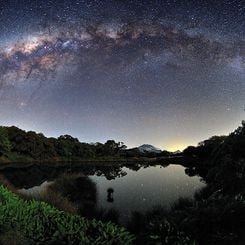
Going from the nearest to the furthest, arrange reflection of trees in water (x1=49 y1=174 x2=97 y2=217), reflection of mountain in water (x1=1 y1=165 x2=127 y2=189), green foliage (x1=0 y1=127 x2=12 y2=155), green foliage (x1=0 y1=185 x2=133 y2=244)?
1. green foliage (x1=0 y1=185 x2=133 y2=244)
2. reflection of trees in water (x1=49 y1=174 x2=97 y2=217)
3. reflection of mountain in water (x1=1 y1=165 x2=127 y2=189)
4. green foliage (x1=0 y1=127 x2=12 y2=155)

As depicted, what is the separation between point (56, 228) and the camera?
43.9ft

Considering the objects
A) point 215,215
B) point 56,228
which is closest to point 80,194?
point 215,215

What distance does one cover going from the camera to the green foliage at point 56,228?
12195 millimetres

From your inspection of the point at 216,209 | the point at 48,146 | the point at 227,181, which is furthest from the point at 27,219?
the point at 48,146

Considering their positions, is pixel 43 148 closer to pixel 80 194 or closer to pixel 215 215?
pixel 80 194

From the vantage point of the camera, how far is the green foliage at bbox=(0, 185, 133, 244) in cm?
1220

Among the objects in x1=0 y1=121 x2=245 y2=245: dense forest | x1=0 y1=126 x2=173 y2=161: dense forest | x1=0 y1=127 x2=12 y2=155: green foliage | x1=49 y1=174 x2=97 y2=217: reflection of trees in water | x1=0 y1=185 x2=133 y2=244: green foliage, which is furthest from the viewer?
x1=0 y1=126 x2=173 y2=161: dense forest

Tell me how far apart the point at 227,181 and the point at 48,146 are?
333 feet

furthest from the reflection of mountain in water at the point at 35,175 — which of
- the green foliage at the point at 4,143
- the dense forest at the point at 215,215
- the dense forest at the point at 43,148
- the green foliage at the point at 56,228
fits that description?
the dense forest at the point at 43,148

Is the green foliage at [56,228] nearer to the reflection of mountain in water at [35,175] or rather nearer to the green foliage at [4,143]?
the reflection of mountain in water at [35,175]

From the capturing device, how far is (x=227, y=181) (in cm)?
1889

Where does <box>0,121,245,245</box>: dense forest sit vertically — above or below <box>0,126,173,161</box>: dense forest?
below

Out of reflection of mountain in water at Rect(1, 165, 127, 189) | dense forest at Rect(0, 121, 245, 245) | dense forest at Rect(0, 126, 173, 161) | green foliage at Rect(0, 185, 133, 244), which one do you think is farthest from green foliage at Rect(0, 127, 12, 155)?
green foliage at Rect(0, 185, 133, 244)

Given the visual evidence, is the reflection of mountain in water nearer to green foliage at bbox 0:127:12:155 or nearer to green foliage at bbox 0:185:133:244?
green foliage at bbox 0:127:12:155
